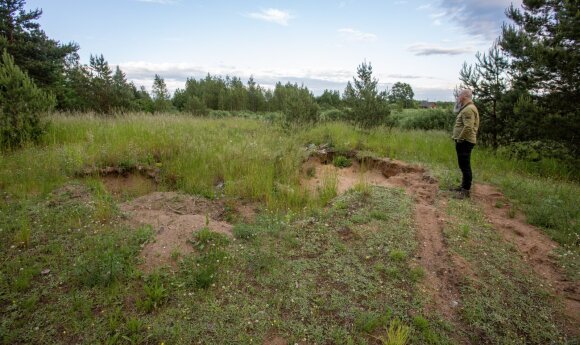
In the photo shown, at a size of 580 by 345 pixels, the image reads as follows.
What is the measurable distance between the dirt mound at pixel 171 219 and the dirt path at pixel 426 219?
101 inches

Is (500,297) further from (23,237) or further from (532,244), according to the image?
(23,237)

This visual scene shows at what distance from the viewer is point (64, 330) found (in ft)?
8.61

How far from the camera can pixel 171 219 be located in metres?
4.45

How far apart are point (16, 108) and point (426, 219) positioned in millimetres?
9668

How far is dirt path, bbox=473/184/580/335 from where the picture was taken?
3281 mm

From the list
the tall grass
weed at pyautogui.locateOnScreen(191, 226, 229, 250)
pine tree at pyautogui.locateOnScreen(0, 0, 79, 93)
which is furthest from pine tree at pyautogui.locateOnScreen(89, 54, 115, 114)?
weed at pyautogui.locateOnScreen(191, 226, 229, 250)

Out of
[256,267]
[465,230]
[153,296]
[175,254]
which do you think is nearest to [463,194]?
[465,230]

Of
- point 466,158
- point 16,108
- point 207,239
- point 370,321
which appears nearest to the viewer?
point 370,321

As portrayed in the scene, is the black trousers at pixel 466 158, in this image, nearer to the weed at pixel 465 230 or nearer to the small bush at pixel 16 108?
the weed at pixel 465 230

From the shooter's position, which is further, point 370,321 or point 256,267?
point 256,267

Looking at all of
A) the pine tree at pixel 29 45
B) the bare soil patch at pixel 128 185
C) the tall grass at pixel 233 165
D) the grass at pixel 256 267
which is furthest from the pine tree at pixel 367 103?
the pine tree at pixel 29 45

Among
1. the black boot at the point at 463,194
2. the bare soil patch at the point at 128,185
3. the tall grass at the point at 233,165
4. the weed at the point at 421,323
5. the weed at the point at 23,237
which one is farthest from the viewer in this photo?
the black boot at the point at 463,194

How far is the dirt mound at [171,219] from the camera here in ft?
12.0

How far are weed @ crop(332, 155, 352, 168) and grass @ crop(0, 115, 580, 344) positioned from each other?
276cm
